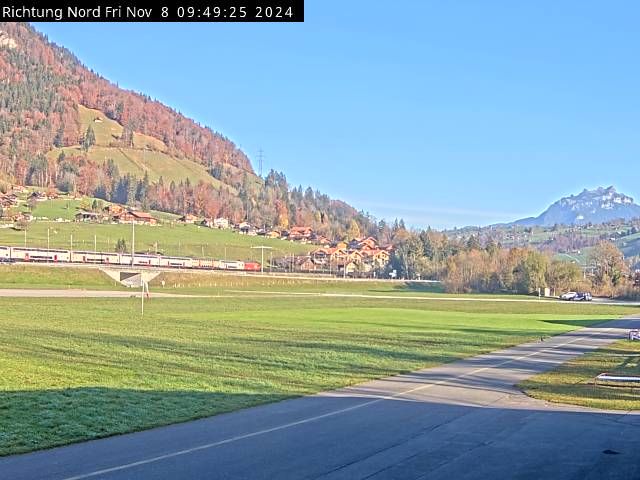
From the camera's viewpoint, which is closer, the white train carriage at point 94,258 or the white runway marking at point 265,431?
the white runway marking at point 265,431

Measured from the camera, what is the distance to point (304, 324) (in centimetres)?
4797

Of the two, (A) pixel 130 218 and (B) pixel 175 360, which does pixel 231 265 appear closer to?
(A) pixel 130 218

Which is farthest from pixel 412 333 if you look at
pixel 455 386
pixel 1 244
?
pixel 1 244

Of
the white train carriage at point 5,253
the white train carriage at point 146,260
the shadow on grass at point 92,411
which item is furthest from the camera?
the white train carriage at point 146,260

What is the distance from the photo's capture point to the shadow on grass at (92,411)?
13.3 metres

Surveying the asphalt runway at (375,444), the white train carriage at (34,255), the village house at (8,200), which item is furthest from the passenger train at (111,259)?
the asphalt runway at (375,444)

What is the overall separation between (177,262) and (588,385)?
13351cm

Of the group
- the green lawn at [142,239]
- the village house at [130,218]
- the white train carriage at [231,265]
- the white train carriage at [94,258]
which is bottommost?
the white train carriage at [231,265]

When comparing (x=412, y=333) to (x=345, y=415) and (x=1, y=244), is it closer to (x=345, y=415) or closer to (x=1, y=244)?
(x=345, y=415)

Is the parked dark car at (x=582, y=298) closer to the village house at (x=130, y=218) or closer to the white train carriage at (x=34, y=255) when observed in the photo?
the white train carriage at (x=34, y=255)

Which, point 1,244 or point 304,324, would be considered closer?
point 304,324

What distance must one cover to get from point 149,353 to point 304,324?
2077 centimetres

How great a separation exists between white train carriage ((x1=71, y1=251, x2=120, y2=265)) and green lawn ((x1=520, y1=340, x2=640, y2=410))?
113m

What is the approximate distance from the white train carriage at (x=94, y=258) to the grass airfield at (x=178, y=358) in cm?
7680
